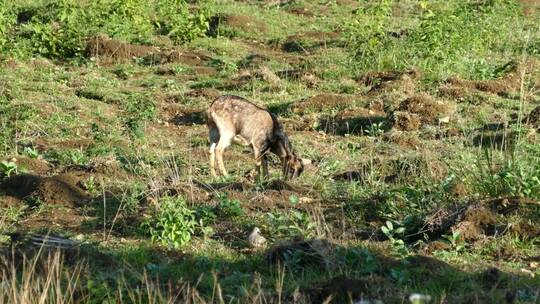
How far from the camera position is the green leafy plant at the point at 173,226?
8.35 meters

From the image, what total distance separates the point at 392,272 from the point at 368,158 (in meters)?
5.22

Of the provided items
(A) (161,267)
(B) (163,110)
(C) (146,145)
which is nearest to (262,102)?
(B) (163,110)

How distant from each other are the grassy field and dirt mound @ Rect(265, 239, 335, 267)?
17mm

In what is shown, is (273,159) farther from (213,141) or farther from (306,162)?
(306,162)

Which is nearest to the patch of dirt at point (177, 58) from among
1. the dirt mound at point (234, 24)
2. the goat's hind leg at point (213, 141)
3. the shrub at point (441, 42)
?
the dirt mound at point (234, 24)

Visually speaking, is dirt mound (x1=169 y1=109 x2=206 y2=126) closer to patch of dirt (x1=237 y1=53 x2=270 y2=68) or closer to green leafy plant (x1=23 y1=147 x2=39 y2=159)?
green leafy plant (x1=23 y1=147 x2=39 y2=159)

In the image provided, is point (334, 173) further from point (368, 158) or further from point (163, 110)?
point (163, 110)

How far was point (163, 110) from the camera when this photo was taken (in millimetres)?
15086

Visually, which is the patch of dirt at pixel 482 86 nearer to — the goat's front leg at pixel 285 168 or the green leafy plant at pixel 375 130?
the green leafy plant at pixel 375 130

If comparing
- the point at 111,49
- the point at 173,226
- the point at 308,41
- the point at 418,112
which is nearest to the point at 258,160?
the point at 418,112

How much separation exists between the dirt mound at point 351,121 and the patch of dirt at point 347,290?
7.22m

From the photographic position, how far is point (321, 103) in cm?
1512

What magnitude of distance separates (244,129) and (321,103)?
2.77 metres

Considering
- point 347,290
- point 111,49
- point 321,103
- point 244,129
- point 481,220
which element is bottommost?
point 111,49
